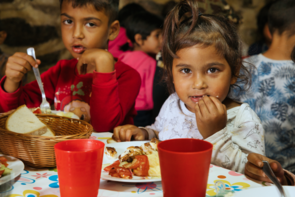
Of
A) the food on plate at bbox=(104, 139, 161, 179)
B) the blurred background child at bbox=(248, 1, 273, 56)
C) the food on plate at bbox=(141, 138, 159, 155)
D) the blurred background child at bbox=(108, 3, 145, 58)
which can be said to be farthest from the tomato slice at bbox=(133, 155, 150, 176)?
the blurred background child at bbox=(248, 1, 273, 56)

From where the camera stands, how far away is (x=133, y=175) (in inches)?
27.4

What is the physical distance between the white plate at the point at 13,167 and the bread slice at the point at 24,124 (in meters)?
0.16

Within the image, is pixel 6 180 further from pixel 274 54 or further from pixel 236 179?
pixel 274 54

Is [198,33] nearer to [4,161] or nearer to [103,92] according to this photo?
[103,92]

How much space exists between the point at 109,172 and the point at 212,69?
651 mm

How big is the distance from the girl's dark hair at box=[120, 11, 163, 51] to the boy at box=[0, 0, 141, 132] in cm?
151

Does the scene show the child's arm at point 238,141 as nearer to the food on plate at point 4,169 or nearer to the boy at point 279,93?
the food on plate at point 4,169

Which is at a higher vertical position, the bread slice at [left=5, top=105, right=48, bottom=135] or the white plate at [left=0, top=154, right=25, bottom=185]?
the bread slice at [left=5, top=105, right=48, bottom=135]

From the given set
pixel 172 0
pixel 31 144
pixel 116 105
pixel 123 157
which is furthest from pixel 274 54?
pixel 172 0

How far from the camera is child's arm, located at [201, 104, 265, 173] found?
94 cm

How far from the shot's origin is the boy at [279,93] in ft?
5.92

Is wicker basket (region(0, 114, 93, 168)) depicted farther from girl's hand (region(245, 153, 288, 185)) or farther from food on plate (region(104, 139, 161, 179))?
girl's hand (region(245, 153, 288, 185))

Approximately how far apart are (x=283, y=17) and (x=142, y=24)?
68.6 inches

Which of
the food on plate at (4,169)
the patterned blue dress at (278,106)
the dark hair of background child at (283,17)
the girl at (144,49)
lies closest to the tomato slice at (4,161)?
the food on plate at (4,169)
